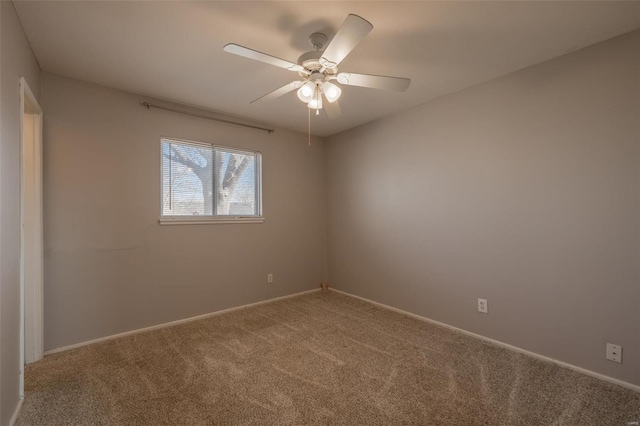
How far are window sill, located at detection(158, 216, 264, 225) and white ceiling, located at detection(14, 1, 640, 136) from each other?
131 centimetres

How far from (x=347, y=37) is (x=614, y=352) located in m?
2.74

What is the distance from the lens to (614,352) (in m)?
2.00

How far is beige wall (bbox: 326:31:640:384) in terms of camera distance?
6.52 ft

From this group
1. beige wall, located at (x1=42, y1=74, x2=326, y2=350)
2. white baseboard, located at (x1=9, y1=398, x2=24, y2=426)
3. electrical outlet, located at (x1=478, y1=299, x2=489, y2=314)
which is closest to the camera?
white baseboard, located at (x1=9, y1=398, x2=24, y2=426)

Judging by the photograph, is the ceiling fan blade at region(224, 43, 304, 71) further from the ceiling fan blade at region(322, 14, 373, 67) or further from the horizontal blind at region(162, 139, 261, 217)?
the horizontal blind at region(162, 139, 261, 217)

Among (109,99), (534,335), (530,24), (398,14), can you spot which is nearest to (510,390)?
(534,335)

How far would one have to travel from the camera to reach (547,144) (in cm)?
230

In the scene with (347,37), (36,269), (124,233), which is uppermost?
(347,37)

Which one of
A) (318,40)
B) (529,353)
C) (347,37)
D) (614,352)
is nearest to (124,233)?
(318,40)

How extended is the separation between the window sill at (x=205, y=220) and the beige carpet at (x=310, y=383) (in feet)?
3.67

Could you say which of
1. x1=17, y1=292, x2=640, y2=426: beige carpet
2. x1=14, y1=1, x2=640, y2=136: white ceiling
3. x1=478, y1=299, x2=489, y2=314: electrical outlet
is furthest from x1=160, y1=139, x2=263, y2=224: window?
x1=478, y1=299, x2=489, y2=314: electrical outlet

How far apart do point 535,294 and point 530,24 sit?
2.02m

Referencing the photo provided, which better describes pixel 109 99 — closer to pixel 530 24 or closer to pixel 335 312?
pixel 335 312

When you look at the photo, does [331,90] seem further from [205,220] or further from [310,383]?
[205,220]
